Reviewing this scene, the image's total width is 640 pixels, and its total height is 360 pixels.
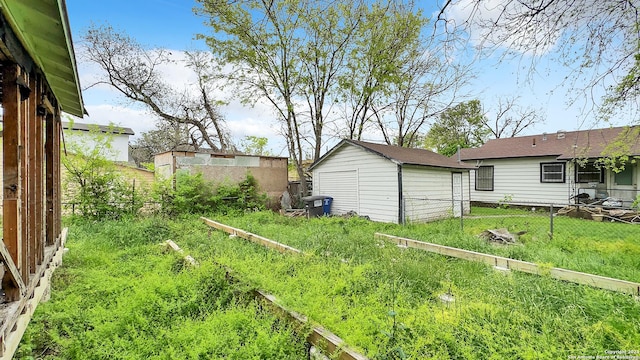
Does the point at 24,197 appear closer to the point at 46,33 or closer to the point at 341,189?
the point at 46,33

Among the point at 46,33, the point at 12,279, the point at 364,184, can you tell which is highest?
the point at 46,33

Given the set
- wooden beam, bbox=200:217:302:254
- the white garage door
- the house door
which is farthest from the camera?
the house door

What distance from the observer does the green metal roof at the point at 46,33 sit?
2.12 metres

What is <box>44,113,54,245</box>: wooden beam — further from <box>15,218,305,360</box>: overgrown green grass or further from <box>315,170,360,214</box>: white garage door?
<box>315,170,360,214</box>: white garage door

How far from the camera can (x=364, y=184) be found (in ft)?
38.2

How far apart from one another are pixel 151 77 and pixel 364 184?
1367cm

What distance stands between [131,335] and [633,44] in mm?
6497

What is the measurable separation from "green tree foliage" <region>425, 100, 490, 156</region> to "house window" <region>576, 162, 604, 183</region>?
1387cm

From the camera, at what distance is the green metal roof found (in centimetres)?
212

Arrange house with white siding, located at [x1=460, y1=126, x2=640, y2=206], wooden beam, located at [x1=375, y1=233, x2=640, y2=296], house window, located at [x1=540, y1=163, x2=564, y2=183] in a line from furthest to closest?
house window, located at [x1=540, y1=163, x2=564, y2=183], house with white siding, located at [x1=460, y1=126, x2=640, y2=206], wooden beam, located at [x1=375, y1=233, x2=640, y2=296]

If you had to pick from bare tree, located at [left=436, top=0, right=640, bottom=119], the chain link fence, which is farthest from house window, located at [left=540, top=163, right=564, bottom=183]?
bare tree, located at [left=436, top=0, right=640, bottom=119]

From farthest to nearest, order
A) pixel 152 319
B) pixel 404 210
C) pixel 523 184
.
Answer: pixel 523 184 → pixel 404 210 → pixel 152 319

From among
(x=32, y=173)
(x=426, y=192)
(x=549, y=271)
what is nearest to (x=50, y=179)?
(x=32, y=173)

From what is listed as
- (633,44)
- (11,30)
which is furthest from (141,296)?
(633,44)
